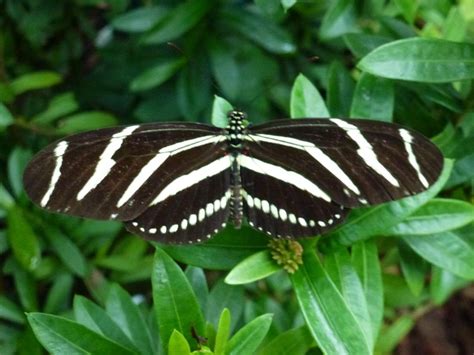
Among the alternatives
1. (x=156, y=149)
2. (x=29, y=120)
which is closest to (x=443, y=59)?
(x=156, y=149)

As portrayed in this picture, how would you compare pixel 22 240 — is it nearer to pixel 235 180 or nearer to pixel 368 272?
pixel 235 180

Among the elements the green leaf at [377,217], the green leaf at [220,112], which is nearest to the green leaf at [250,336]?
the green leaf at [377,217]

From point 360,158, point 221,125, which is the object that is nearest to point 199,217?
point 221,125

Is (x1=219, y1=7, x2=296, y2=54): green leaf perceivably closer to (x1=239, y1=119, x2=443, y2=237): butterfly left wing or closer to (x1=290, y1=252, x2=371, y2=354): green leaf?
(x1=239, y1=119, x2=443, y2=237): butterfly left wing

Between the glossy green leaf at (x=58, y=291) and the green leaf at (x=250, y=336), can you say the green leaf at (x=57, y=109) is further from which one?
the green leaf at (x=250, y=336)

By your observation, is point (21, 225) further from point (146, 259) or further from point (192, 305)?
point (192, 305)
